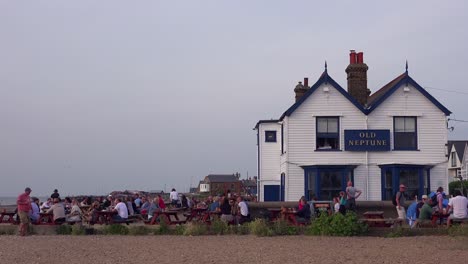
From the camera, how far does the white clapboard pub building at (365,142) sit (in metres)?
32.6

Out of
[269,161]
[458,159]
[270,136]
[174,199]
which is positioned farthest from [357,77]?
[458,159]

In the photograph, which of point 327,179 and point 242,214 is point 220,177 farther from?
point 242,214

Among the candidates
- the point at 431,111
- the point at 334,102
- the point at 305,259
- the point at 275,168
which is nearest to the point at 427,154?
the point at 431,111

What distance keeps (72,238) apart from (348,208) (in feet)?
31.6

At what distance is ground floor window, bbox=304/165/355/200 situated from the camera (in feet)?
107

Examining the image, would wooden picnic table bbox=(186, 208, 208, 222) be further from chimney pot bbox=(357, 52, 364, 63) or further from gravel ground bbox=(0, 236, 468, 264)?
chimney pot bbox=(357, 52, 364, 63)

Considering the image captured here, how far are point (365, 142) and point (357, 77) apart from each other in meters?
3.66

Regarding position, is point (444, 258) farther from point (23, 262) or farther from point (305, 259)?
point (23, 262)

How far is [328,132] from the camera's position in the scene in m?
33.0

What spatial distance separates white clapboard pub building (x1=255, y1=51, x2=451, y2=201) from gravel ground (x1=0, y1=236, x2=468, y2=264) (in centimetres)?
1278

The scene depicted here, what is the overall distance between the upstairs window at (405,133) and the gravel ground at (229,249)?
1335 centimetres

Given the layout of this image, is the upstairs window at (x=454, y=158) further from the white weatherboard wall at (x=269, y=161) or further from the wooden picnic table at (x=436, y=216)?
the wooden picnic table at (x=436, y=216)

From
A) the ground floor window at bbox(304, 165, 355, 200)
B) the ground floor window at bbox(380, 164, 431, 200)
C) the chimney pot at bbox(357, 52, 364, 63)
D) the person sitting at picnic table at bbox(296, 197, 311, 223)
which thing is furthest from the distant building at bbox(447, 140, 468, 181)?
the person sitting at picnic table at bbox(296, 197, 311, 223)

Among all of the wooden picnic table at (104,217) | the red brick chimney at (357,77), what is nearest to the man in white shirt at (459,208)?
the wooden picnic table at (104,217)
